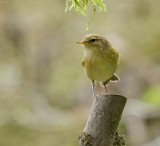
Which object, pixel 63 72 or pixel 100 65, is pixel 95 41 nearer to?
pixel 100 65

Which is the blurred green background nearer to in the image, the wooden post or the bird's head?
the bird's head

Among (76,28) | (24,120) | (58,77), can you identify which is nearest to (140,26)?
(76,28)

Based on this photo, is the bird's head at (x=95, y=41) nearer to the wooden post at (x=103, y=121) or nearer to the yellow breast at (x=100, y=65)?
the yellow breast at (x=100, y=65)

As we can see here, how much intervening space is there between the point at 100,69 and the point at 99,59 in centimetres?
16

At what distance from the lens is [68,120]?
9.44 m

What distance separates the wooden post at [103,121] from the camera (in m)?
2.96

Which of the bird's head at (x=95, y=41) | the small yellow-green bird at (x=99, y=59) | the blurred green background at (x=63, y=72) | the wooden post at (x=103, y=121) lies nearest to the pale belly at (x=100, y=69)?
the small yellow-green bird at (x=99, y=59)

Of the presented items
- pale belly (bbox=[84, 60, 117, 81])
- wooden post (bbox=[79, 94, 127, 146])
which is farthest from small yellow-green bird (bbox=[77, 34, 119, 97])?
wooden post (bbox=[79, 94, 127, 146])

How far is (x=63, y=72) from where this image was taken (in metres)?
12.1

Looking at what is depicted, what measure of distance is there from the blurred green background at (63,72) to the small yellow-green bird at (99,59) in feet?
11.6

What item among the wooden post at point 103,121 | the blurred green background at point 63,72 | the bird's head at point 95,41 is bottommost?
the wooden post at point 103,121

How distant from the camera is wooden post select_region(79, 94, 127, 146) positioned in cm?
296

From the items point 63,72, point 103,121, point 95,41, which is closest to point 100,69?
point 95,41

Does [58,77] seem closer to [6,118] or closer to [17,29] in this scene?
[17,29]
